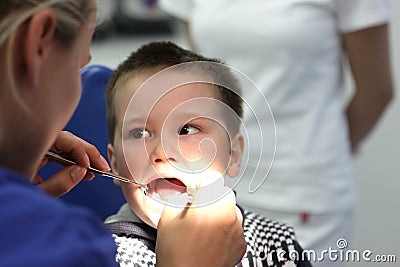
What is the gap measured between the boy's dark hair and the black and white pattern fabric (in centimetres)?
10

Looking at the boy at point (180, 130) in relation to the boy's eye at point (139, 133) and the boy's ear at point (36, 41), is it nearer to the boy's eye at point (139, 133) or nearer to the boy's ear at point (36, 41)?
the boy's eye at point (139, 133)

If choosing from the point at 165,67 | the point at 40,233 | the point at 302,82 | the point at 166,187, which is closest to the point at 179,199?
the point at 166,187

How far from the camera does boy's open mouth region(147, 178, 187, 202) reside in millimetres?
646

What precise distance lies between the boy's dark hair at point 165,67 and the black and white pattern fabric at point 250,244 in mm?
105

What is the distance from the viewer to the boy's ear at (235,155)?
660 millimetres

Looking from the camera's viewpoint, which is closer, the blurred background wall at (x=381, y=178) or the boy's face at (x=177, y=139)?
the boy's face at (x=177, y=139)

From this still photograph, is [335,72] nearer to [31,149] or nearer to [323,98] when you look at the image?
[323,98]

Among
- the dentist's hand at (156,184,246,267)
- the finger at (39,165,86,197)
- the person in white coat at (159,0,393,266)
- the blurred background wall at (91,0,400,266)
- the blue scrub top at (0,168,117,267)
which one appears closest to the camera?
the blue scrub top at (0,168,117,267)

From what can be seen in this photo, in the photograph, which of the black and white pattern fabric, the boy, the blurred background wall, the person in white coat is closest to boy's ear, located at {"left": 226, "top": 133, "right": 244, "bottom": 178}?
the boy

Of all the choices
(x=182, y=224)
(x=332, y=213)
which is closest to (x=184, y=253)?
(x=182, y=224)

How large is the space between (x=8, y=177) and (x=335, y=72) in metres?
0.75

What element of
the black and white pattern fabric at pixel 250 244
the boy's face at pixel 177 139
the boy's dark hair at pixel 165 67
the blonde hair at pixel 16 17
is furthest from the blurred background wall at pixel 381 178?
the blonde hair at pixel 16 17

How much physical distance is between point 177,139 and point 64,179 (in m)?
0.16

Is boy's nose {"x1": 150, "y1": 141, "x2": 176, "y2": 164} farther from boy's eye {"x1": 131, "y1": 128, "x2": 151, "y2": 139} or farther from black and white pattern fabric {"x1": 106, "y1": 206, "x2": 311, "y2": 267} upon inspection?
black and white pattern fabric {"x1": 106, "y1": 206, "x2": 311, "y2": 267}
